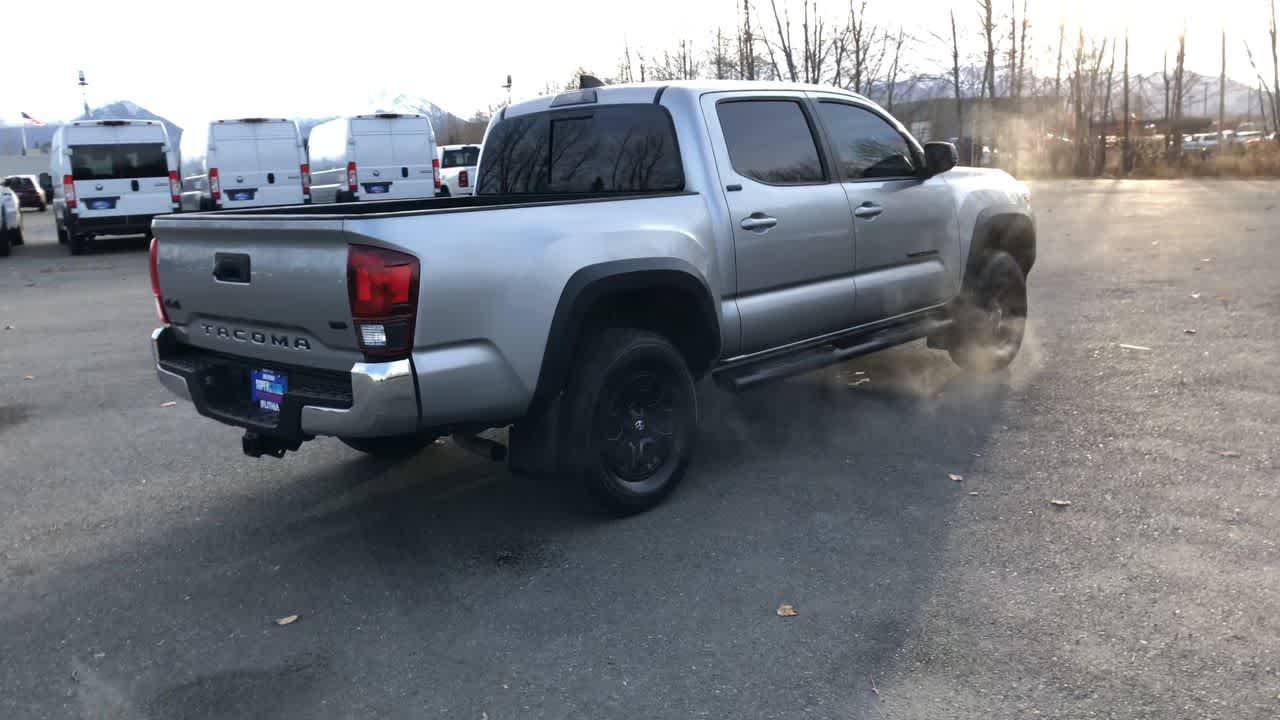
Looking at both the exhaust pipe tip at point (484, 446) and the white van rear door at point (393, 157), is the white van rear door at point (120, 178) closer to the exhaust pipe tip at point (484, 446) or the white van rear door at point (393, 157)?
the white van rear door at point (393, 157)

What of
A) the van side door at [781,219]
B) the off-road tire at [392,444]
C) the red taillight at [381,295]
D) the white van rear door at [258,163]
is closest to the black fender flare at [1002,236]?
the van side door at [781,219]

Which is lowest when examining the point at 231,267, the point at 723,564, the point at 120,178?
the point at 723,564

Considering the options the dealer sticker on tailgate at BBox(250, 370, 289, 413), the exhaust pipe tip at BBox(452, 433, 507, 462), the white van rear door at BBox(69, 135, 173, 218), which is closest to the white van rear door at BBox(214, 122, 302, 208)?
the white van rear door at BBox(69, 135, 173, 218)

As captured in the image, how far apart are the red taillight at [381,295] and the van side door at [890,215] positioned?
2.94 meters

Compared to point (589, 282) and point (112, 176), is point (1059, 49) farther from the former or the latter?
point (589, 282)

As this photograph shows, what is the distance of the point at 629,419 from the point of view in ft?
16.1

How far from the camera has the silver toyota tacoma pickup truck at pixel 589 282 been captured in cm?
407

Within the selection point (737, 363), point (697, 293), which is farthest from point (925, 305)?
point (697, 293)

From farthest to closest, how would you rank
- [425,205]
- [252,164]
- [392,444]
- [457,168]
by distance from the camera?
[457,168] < [252,164] < [425,205] < [392,444]

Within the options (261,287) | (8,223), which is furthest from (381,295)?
(8,223)

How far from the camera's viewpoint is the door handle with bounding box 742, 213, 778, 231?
5348 millimetres

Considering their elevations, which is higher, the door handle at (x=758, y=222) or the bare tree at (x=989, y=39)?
the bare tree at (x=989, y=39)

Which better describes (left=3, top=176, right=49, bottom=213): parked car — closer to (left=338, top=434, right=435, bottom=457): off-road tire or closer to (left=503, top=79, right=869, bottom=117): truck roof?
(left=338, top=434, right=435, bottom=457): off-road tire

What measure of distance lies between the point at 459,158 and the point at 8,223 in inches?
409
